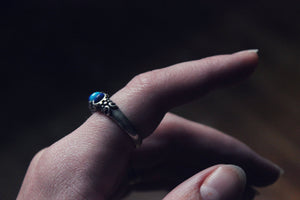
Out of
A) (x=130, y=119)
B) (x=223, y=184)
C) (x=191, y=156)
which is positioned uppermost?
(x=130, y=119)

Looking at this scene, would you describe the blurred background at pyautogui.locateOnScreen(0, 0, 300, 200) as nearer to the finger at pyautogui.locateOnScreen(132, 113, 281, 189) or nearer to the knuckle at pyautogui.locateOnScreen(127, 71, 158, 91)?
the finger at pyautogui.locateOnScreen(132, 113, 281, 189)

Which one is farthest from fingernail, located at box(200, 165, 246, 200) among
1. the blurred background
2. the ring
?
the blurred background

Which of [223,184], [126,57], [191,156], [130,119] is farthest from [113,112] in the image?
[126,57]

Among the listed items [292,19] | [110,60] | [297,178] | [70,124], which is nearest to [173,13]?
[110,60]

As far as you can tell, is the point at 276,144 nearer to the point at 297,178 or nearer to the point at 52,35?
the point at 297,178

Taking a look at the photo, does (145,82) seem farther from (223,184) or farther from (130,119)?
(223,184)

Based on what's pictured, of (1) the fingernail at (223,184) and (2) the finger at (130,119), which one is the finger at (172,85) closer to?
(2) the finger at (130,119)

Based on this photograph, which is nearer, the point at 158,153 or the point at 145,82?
the point at 145,82
